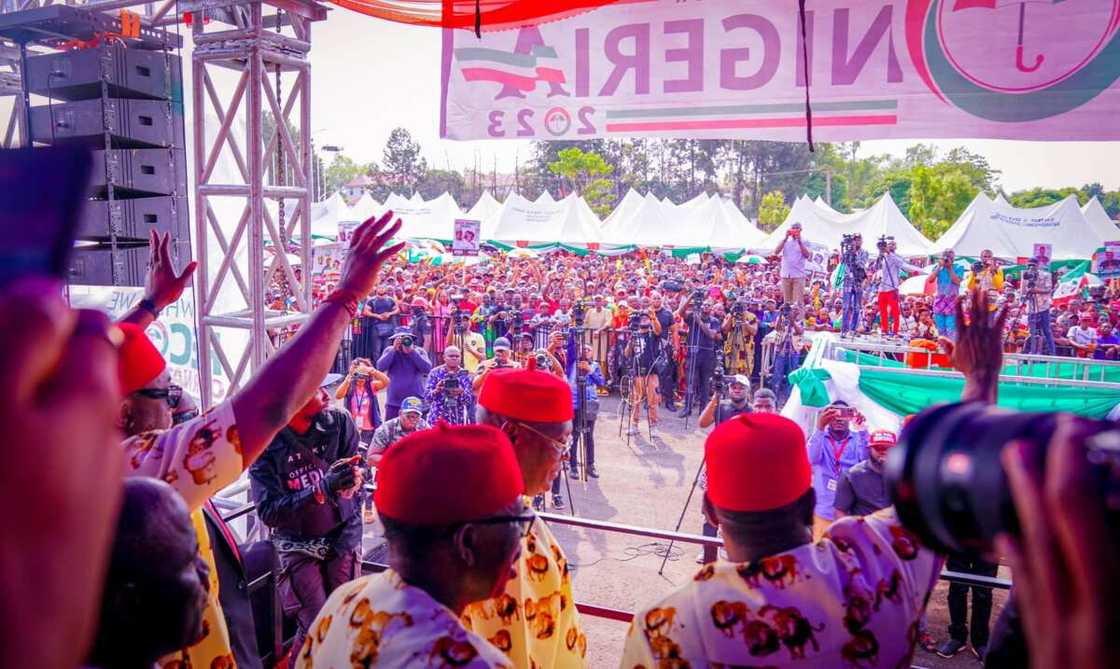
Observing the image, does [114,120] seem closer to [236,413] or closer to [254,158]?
[254,158]

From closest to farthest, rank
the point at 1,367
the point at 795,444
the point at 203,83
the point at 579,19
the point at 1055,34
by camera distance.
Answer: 1. the point at 1,367
2. the point at 795,444
3. the point at 1055,34
4. the point at 579,19
5. the point at 203,83

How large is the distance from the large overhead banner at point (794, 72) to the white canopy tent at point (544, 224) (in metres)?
22.9

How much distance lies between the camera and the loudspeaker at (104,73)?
5.39 m

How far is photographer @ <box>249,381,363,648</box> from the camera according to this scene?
13.4 feet

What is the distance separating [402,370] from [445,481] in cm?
707

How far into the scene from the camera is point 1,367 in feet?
1.65

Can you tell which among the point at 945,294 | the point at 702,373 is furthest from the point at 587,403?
the point at 945,294

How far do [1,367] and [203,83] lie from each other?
5.20 meters

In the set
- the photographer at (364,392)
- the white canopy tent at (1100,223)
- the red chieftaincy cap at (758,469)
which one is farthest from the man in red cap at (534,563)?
the white canopy tent at (1100,223)

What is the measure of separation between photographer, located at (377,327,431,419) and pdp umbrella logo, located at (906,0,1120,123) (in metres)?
6.27

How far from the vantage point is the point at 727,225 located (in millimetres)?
26625

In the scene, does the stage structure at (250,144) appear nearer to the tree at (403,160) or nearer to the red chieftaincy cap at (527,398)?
the red chieftaincy cap at (527,398)

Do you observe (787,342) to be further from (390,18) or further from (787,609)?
(787,609)

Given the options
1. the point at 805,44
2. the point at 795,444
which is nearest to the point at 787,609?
the point at 795,444
